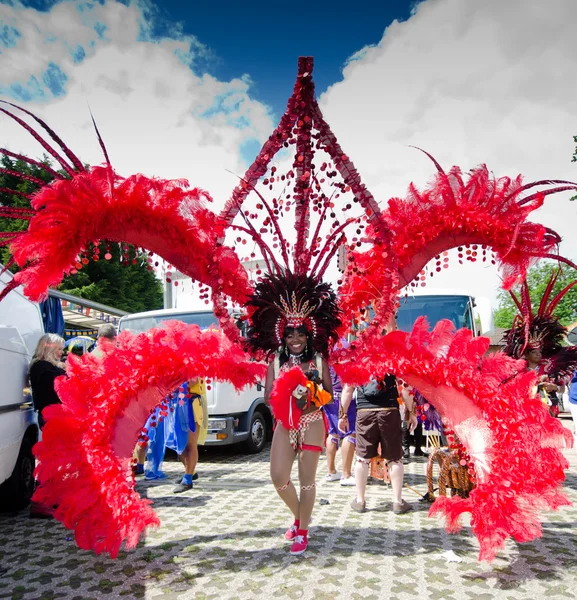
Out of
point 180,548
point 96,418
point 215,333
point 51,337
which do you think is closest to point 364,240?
point 215,333

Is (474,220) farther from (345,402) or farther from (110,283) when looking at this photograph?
(110,283)

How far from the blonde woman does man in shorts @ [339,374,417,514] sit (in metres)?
3.00

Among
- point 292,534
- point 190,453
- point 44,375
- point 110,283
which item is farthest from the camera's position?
point 110,283

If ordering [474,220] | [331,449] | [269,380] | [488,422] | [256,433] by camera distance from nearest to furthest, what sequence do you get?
[488,422]
[474,220]
[269,380]
[331,449]
[256,433]

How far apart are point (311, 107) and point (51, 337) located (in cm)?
334

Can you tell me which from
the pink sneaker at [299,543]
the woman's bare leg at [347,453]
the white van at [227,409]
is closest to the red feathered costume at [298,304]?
the pink sneaker at [299,543]

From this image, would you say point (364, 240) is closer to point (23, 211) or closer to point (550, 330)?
point (23, 211)

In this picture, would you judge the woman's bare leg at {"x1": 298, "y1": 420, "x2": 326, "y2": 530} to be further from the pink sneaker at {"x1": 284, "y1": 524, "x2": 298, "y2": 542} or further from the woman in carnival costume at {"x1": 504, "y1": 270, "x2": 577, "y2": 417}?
the woman in carnival costume at {"x1": 504, "y1": 270, "x2": 577, "y2": 417}

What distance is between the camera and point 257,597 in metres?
3.13

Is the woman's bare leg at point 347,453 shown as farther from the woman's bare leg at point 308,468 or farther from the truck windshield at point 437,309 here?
the truck windshield at point 437,309

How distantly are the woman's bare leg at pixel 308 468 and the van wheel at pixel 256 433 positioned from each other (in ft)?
14.9

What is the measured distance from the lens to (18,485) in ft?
16.4

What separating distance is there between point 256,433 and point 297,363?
5.31m

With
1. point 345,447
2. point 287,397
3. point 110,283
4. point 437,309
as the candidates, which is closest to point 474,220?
point 287,397
